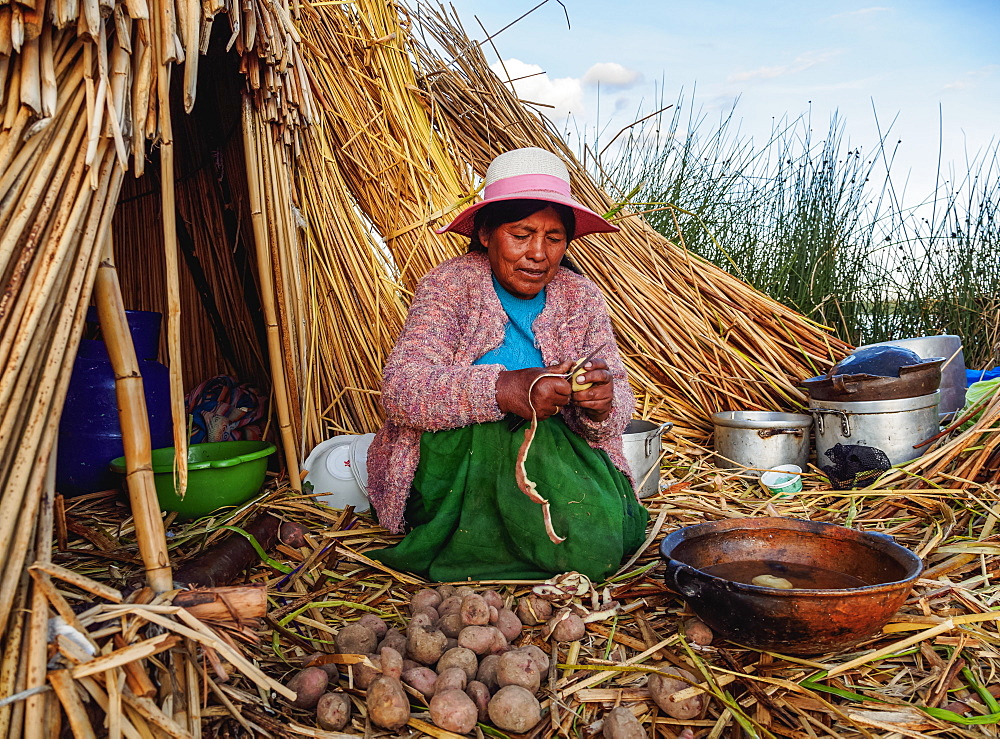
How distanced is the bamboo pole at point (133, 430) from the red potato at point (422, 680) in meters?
0.43

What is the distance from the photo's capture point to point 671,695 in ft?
3.90

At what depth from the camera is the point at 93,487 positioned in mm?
2266

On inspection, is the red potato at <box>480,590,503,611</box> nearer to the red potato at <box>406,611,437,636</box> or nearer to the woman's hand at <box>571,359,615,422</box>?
the red potato at <box>406,611,437,636</box>

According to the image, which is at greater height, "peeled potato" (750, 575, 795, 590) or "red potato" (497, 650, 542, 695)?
"peeled potato" (750, 575, 795, 590)

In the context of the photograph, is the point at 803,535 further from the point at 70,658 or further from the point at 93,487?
the point at 93,487

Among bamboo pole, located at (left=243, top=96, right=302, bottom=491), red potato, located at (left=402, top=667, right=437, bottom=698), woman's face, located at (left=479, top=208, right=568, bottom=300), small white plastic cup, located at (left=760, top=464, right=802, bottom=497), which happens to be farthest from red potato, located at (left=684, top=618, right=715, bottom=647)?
bamboo pole, located at (left=243, top=96, right=302, bottom=491)

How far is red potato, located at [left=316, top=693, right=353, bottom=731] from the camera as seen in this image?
1.13 meters

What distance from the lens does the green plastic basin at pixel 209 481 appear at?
2066mm

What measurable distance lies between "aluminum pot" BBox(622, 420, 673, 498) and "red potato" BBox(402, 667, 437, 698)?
127 centimetres

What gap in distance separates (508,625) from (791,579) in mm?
592

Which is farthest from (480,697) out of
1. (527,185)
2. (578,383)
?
(527,185)

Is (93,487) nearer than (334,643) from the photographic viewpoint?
No

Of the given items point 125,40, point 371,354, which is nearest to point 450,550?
point 371,354

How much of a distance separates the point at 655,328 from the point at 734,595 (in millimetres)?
1885
